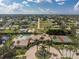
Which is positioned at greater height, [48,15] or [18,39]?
[48,15]

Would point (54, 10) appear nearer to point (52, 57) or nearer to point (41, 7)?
point (41, 7)

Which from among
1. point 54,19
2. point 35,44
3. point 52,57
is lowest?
point 52,57

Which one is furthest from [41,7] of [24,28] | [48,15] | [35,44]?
[35,44]

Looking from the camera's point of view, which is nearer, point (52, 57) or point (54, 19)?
point (52, 57)

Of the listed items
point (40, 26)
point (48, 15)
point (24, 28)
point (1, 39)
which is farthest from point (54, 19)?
point (1, 39)

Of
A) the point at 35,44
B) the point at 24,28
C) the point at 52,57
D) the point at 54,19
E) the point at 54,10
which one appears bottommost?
the point at 52,57

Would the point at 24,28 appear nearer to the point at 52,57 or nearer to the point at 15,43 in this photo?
the point at 15,43
